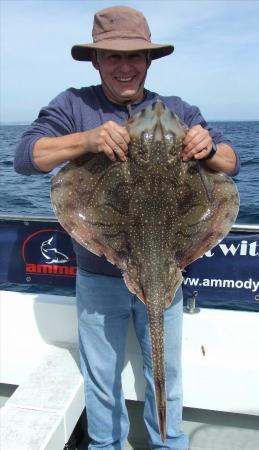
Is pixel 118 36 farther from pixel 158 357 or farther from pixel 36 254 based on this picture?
pixel 36 254

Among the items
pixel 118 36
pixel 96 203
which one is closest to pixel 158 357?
pixel 96 203

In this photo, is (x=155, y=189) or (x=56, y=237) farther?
(x=56, y=237)

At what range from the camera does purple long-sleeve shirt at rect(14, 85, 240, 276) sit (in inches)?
119

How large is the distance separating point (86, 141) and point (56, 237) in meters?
1.86

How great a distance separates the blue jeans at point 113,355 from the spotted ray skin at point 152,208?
57cm

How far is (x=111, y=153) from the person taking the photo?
8.19 feet

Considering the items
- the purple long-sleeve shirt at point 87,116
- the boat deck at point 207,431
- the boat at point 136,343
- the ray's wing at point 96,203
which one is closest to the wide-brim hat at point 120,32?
the purple long-sleeve shirt at point 87,116

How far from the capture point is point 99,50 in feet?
9.82

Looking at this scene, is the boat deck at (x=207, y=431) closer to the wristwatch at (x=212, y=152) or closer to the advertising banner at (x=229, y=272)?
the advertising banner at (x=229, y=272)

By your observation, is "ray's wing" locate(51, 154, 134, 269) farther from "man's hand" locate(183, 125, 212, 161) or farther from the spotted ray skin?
"man's hand" locate(183, 125, 212, 161)

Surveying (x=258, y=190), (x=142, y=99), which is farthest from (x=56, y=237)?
(x=258, y=190)

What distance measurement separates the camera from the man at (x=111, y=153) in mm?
2715

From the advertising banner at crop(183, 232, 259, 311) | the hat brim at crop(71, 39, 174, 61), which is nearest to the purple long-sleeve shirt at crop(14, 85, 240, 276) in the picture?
the hat brim at crop(71, 39, 174, 61)

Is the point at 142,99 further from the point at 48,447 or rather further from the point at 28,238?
the point at 48,447
